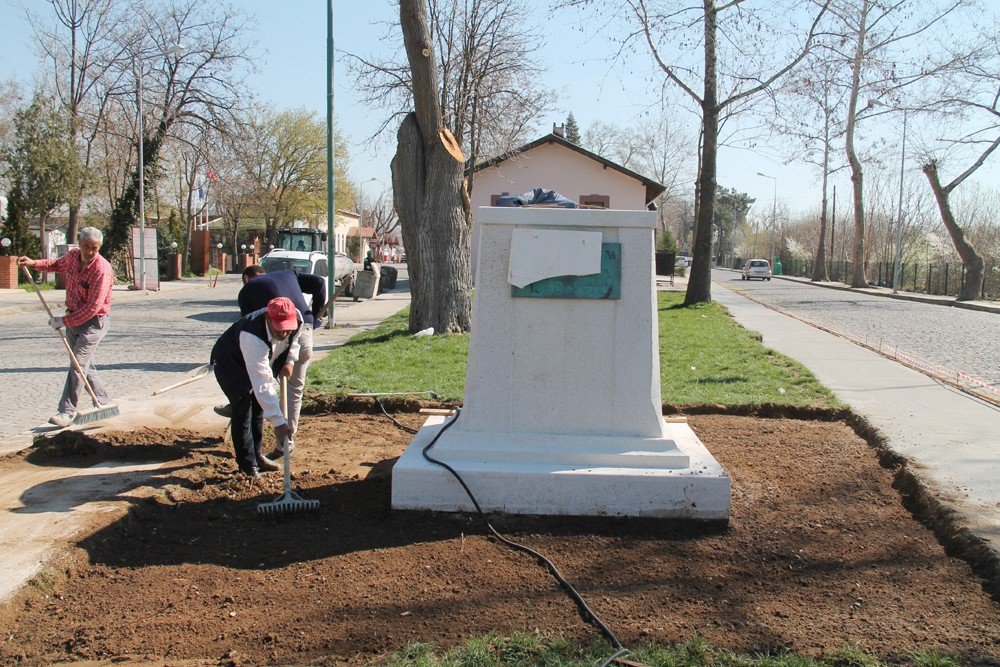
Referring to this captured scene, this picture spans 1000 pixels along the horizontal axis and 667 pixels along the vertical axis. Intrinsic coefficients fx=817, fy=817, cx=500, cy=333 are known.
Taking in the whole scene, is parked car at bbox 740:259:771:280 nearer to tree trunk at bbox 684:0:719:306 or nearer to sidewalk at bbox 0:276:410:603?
tree trunk at bbox 684:0:719:306

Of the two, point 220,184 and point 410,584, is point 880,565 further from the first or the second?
point 220,184

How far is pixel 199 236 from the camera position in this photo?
1764 inches

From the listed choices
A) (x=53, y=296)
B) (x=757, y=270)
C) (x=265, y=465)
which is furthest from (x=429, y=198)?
(x=757, y=270)

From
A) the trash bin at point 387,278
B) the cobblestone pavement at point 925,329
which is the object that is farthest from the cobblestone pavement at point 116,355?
the trash bin at point 387,278

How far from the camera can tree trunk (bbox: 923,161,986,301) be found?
30.0 metres

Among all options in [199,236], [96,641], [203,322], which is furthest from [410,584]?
[199,236]

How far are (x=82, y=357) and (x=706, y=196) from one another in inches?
706

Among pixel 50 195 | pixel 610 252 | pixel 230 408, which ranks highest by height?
pixel 50 195

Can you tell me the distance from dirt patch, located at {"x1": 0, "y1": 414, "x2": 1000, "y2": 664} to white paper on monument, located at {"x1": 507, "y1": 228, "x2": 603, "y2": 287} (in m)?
1.47

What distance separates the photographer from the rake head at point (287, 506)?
4.79 m

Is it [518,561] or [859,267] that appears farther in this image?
[859,267]

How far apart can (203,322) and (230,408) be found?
45.5 feet

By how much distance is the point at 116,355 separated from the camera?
12492 mm

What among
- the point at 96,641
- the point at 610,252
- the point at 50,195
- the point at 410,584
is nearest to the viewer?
the point at 96,641
